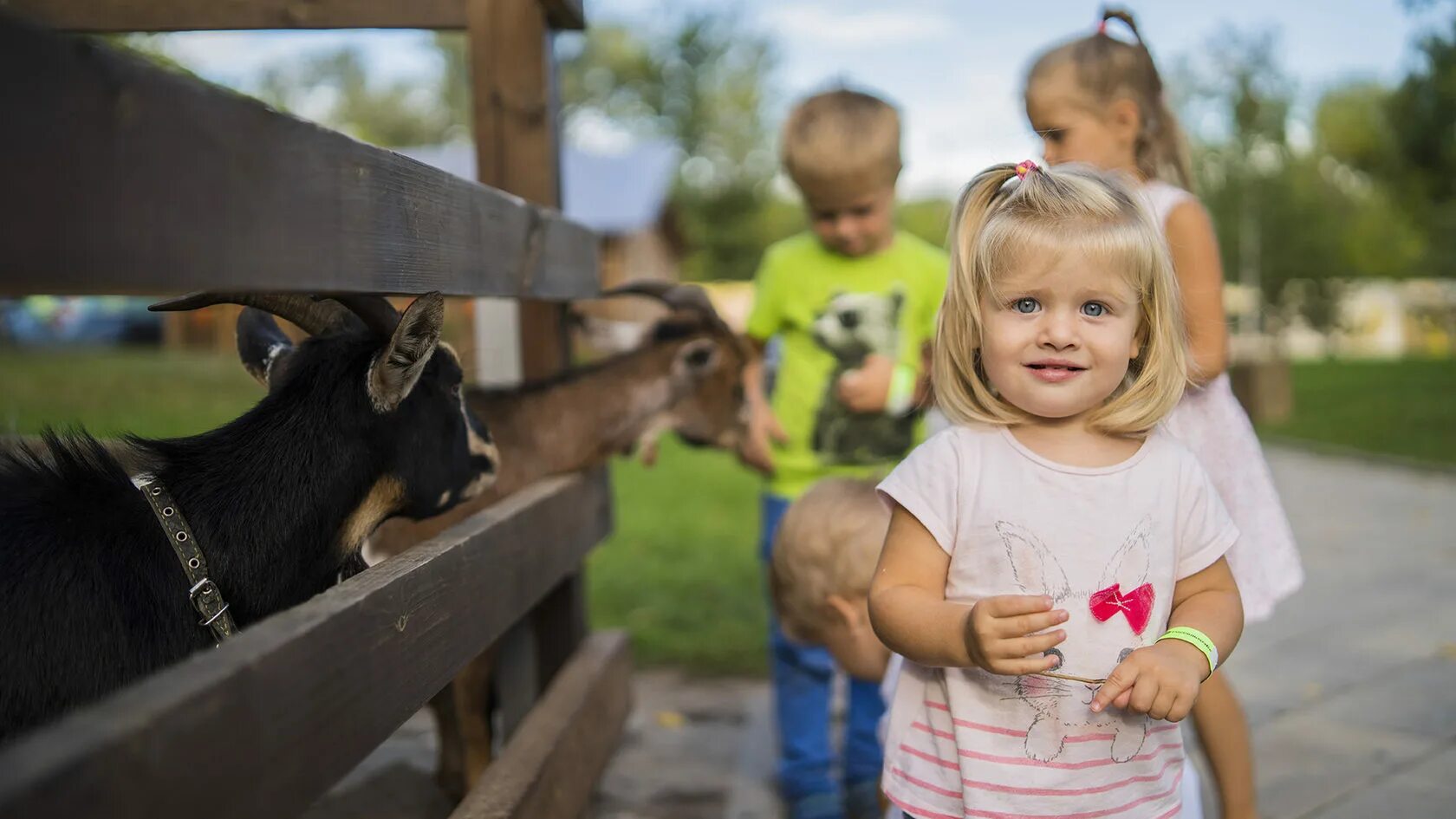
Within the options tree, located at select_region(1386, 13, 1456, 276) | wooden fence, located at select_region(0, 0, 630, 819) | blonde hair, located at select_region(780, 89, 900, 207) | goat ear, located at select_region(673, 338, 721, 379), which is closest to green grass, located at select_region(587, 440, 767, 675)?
goat ear, located at select_region(673, 338, 721, 379)

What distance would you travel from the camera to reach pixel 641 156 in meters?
36.6

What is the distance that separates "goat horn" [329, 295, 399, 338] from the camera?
2.28m

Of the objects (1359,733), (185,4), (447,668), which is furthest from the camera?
(1359,733)

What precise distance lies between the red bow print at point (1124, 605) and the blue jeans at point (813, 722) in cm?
172

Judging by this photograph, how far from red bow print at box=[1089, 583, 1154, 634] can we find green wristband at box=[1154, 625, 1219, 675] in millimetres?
46

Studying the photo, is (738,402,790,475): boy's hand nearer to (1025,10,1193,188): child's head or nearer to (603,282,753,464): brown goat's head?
(603,282,753,464): brown goat's head

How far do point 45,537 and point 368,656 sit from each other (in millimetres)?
→ 581

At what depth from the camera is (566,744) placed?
3184 millimetres

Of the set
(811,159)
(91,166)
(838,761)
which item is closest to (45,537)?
(91,166)

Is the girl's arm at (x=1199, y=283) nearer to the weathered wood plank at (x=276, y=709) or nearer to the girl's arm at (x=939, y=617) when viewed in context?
the girl's arm at (x=939, y=617)

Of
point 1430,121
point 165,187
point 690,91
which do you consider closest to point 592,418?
point 165,187

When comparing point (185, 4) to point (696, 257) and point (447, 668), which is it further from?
point (696, 257)

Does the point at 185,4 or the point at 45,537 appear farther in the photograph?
the point at 185,4

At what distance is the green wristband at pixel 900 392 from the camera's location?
13.2 ft
